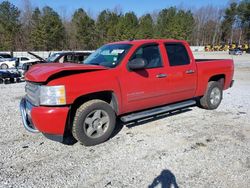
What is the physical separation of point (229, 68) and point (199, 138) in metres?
3.35

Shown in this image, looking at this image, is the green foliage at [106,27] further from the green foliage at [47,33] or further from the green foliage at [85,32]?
the green foliage at [47,33]

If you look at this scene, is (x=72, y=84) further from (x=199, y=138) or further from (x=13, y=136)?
(x=199, y=138)

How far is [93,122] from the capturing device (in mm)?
4633

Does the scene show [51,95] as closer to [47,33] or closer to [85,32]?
[47,33]

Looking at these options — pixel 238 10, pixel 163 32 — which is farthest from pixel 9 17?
pixel 238 10

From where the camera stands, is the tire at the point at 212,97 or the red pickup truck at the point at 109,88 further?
the tire at the point at 212,97

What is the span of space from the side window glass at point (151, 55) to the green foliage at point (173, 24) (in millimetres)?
74454

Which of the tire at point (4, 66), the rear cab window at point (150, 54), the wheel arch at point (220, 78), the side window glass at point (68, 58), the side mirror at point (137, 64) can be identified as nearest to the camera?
the side mirror at point (137, 64)

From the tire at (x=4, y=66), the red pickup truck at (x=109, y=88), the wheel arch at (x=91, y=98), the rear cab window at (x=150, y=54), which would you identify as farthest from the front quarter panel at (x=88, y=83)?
the tire at (x=4, y=66)

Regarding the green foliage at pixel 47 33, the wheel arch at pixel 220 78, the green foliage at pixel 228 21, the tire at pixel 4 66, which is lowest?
the tire at pixel 4 66

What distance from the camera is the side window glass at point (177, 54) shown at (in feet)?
18.9

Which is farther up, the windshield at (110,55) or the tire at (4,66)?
the windshield at (110,55)

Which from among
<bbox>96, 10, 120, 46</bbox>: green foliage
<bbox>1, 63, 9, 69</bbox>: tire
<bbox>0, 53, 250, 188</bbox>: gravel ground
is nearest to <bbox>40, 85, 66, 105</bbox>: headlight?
<bbox>0, 53, 250, 188</bbox>: gravel ground

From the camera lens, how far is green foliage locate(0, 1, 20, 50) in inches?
2103
